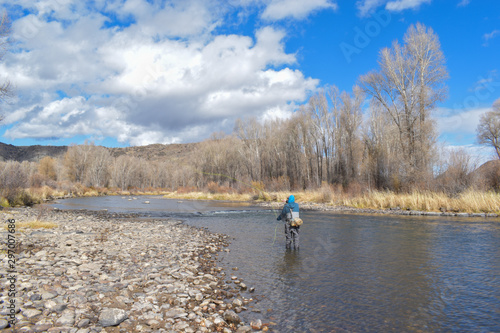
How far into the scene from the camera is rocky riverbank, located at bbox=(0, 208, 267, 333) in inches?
177

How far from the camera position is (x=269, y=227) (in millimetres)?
16938

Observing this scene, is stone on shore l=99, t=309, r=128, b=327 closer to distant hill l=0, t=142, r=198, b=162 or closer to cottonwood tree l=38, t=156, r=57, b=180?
cottonwood tree l=38, t=156, r=57, b=180

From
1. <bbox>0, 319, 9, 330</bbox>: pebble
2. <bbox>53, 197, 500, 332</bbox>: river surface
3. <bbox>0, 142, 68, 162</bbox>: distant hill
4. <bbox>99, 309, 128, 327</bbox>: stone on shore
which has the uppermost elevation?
<bbox>0, 142, 68, 162</bbox>: distant hill

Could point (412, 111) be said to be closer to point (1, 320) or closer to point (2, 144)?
point (1, 320)

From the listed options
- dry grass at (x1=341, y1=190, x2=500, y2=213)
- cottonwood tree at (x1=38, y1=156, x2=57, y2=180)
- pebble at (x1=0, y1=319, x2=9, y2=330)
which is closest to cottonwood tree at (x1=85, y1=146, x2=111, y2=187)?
cottonwood tree at (x1=38, y1=156, x2=57, y2=180)

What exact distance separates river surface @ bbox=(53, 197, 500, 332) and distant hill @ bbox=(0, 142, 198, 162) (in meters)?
130

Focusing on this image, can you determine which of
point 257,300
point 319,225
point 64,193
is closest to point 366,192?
point 319,225

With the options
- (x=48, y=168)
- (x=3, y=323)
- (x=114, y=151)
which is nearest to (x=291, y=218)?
(x=3, y=323)

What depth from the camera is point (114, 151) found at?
158 m

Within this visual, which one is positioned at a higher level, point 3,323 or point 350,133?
point 350,133

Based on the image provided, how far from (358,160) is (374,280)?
3685cm

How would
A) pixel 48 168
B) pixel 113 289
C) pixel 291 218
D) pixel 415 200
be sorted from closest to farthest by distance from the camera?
pixel 113 289 < pixel 291 218 < pixel 415 200 < pixel 48 168

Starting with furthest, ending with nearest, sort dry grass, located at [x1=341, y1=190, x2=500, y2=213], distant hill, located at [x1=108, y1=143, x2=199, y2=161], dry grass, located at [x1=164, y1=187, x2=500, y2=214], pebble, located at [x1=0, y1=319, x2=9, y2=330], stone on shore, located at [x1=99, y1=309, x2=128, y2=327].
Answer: distant hill, located at [x1=108, y1=143, x2=199, y2=161] < dry grass, located at [x1=164, y1=187, x2=500, y2=214] < dry grass, located at [x1=341, y1=190, x2=500, y2=213] < stone on shore, located at [x1=99, y1=309, x2=128, y2=327] < pebble, located at [x1=0, y1=319, x2=9, y2=330]

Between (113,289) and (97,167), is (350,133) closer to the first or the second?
(113,289)
